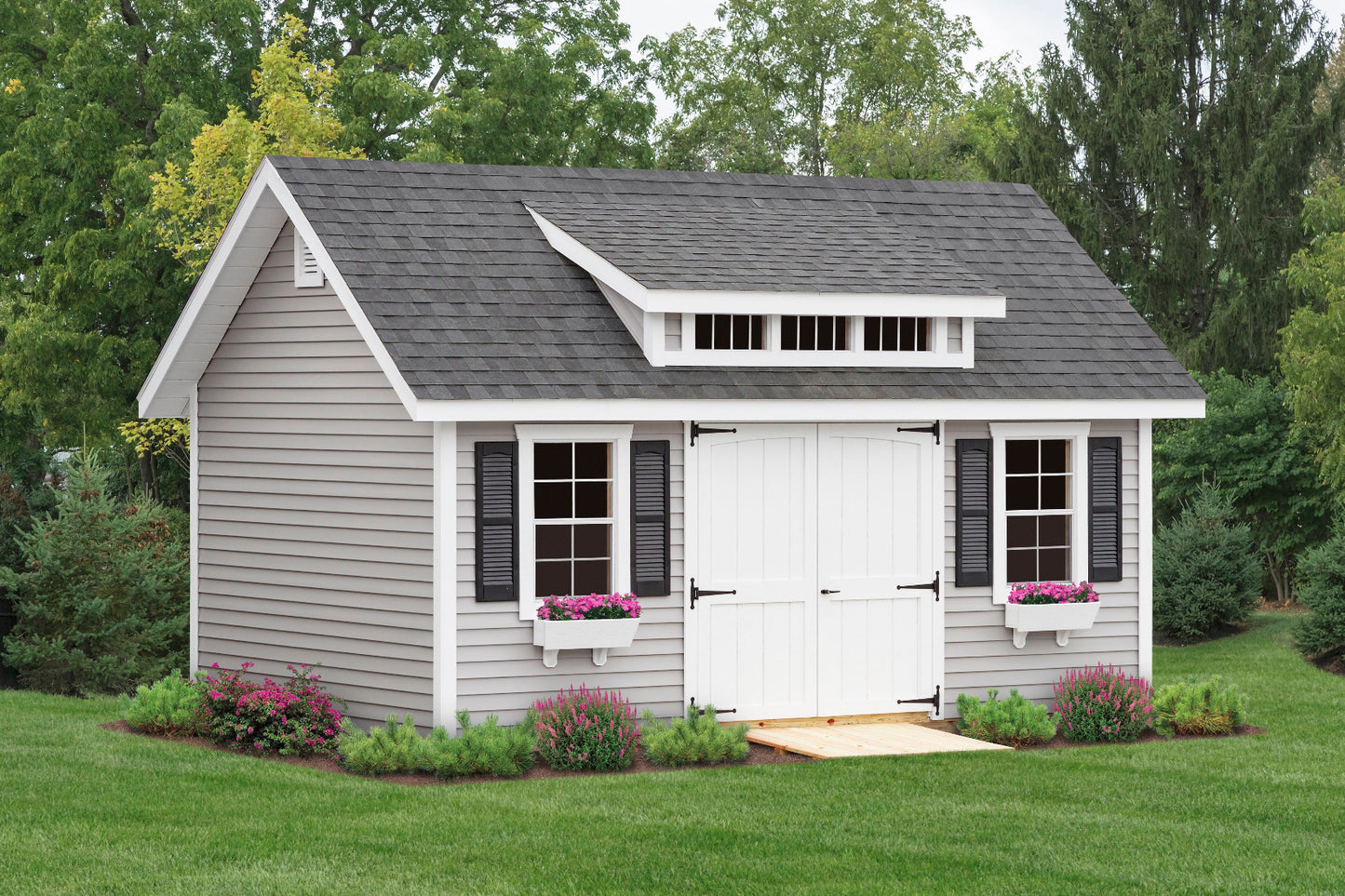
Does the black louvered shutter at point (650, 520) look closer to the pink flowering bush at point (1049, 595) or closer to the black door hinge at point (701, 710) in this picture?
the black door hinge at point (701, 710)

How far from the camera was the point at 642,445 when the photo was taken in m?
12.0

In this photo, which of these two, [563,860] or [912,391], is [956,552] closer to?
[912,391]

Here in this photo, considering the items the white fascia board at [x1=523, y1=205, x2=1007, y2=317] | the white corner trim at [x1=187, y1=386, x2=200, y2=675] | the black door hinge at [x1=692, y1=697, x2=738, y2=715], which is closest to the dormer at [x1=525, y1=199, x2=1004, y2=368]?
the white fascia board at [x1=523, y1=205, x2=1007, y2=317]

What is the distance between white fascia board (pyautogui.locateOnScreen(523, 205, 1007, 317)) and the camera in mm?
11930

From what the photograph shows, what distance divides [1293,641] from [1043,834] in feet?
32.7

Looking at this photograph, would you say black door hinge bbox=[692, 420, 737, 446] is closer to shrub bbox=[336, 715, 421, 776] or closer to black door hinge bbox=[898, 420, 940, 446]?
black door hinge bbox=[898, 420, 940, 446]

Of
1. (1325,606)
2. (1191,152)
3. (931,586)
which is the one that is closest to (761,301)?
(931,586)

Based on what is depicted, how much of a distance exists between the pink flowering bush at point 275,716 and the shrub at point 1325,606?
10426 mm

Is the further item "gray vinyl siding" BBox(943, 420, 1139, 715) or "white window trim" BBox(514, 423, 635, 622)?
"gray vinyl siding" BBox(943, 420, 1139, 715)

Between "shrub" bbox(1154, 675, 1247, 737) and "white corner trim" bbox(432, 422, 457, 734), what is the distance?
548 centimetres

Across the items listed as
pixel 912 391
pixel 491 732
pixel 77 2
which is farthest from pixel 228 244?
pixel 77 2

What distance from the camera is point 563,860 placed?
865 cm

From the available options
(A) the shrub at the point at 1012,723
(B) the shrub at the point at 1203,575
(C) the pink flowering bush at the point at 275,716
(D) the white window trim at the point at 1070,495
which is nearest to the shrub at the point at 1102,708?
(A) the shrub at the point at 1012,723

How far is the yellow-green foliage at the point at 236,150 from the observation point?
22.0 m
